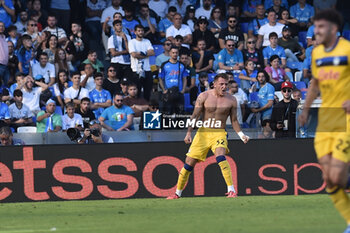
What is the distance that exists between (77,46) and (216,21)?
3.83 metres

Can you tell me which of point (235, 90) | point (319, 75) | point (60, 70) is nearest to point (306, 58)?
point (235, 90)

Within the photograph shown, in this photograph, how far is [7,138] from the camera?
49.3 ft

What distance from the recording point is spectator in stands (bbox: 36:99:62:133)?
16091 mm

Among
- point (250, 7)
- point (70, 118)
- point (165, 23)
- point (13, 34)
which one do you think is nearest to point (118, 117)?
point (70, 118)

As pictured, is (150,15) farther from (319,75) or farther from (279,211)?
(319,75)

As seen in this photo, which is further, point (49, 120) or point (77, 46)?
point (77, 46)

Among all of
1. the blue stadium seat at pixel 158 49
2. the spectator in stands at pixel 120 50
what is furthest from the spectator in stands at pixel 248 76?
the spectator in stands at pixel 120 50

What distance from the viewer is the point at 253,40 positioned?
1991 centimetres

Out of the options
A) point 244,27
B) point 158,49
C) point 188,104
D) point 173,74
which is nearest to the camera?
point 188,104

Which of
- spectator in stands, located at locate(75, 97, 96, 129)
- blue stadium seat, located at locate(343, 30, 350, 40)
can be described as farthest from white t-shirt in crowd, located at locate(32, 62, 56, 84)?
blue stadium seat, located at locate(343, 30, 350, 40)

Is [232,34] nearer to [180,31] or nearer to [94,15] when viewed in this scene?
[180,31]

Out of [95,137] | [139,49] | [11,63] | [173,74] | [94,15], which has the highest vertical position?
[94,15]

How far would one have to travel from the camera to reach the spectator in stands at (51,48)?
744 inches

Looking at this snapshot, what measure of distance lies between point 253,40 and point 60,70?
4.93 meters
